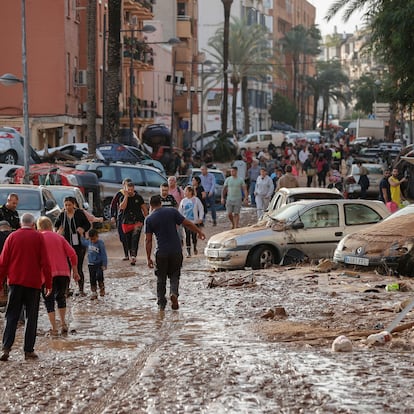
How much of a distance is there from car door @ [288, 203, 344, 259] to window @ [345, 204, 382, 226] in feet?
0.82

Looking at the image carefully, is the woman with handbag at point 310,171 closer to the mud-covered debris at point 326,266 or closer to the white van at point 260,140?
the white van at point 260,140

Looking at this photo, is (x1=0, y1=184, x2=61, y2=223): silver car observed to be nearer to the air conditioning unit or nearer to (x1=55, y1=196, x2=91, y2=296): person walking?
(x1=55, y1=196, x2=91, y2=296): person walking

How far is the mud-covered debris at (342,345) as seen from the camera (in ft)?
41.3

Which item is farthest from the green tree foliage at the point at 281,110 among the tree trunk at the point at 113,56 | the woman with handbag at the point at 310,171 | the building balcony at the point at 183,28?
the tree trunk at the point at 113,56

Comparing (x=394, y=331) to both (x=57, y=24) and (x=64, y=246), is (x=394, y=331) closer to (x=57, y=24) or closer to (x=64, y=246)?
(x=64, y=246)

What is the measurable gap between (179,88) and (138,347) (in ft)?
257

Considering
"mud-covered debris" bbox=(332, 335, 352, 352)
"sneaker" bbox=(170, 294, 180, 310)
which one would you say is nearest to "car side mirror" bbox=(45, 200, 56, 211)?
"sneaker" bbox=(170, 294, 180, 310)

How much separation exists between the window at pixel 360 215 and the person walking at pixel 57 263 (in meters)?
9.07

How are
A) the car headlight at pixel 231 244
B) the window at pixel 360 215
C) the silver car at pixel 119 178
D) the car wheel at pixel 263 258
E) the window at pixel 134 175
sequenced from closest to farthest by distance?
the car headlight at pixel 231 244, the car wheel at pixel 263 258, the window at pixel 360 215, the silver car at pixel 119 178, the window at pixel 134 175

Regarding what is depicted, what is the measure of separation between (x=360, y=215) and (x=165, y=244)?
736cm

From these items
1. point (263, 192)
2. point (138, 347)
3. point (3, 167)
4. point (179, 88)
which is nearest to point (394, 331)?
point (138, 347)

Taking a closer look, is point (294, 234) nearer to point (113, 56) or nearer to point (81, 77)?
point (113, 56)

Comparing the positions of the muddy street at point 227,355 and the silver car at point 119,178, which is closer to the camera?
the muddy street at point 227,355

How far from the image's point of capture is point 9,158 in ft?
132
